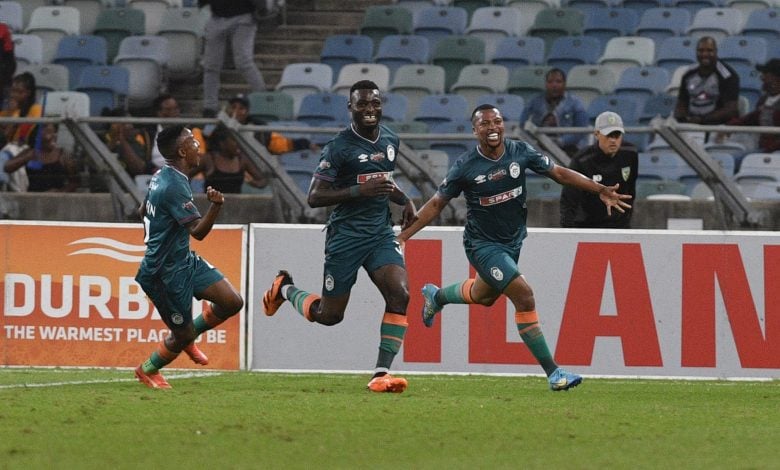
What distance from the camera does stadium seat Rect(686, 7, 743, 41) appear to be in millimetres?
20234

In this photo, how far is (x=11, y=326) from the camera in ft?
46.1

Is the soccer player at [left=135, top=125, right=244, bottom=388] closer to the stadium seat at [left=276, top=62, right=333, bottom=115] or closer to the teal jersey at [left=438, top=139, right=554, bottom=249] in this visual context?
the teal jersey at [left=438, top=139, right=554, bottom=249]

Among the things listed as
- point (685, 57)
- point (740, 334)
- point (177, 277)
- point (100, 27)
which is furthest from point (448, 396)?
point (100, 27)

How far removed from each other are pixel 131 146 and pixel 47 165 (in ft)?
3.06

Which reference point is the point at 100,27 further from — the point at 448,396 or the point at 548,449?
the point at 548,449

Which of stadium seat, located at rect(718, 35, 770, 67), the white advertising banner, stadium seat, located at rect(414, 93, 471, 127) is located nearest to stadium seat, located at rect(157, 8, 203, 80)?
stadium seat, located at rect(414, 93, 471, 127)

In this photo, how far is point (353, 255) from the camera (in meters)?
11.4

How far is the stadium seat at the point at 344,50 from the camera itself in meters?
21.0

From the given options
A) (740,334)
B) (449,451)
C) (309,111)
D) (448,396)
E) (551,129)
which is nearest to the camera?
(449,451)

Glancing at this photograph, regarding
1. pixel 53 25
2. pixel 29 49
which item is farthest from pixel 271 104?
pixel 53 25

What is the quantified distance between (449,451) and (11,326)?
23.3 ft

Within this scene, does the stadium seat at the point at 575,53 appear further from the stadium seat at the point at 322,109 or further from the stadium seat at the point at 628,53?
the stadium seat at the point at 322,109

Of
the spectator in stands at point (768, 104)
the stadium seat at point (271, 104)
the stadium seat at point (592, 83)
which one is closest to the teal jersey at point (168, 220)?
the spectator in stands at point (768, 104)

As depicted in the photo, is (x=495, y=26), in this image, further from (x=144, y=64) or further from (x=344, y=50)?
(x=144, y=64)
